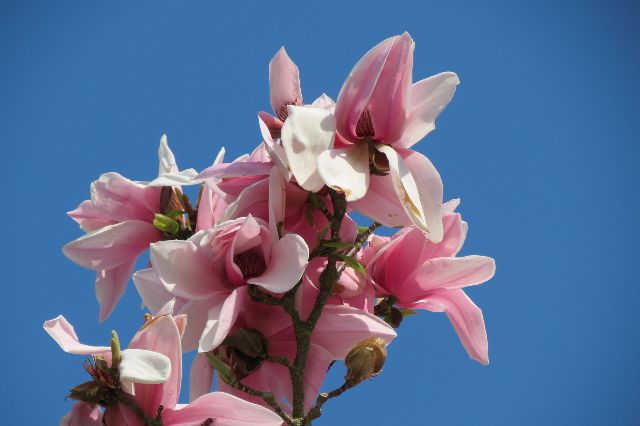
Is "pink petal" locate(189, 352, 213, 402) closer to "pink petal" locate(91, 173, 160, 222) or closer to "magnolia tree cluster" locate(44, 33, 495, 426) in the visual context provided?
"magnolia tree cluster" locate(44, 33, 495, 426)

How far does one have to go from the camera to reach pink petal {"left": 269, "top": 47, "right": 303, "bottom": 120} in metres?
0.90

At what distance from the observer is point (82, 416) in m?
0.70

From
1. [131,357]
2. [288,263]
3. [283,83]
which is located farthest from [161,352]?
[283,83]

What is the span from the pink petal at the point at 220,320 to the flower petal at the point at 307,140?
0.39 feet

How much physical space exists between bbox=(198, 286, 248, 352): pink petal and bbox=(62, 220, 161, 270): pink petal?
0.66 ft

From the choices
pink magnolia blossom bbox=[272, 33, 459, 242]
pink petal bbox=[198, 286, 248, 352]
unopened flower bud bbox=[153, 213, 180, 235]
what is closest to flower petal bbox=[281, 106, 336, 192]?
pink magnolia blossom bbox=[272, 33, 459, 242]

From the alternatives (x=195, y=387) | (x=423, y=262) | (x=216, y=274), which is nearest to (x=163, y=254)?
(x=216, y=274)

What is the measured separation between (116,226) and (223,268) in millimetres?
182

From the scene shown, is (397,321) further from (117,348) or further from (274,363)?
(117,348)

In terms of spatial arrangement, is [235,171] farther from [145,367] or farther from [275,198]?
[145,367]

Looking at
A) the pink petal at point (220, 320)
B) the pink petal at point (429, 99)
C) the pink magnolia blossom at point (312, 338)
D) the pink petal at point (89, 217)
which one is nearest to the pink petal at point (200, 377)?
the pink magnolia blossom at point (312, 338)

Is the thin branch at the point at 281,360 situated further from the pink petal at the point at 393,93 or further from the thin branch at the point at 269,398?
the pink petal at the point at 393,93

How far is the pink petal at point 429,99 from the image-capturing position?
76 cm

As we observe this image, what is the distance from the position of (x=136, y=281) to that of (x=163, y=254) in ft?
0.43
